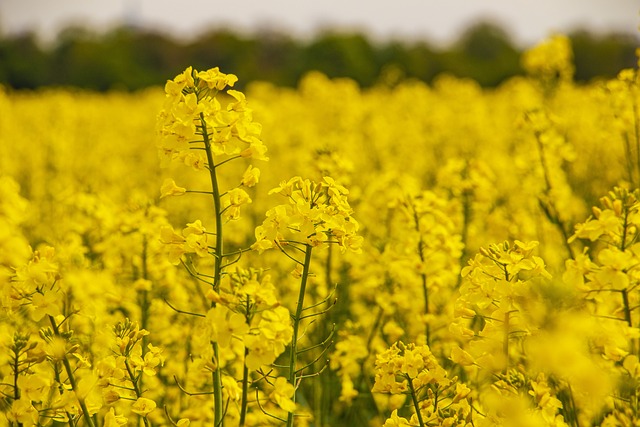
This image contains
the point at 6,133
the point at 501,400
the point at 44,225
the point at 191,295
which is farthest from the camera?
the point at 6,133

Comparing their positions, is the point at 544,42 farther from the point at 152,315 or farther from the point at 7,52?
the point at 7,52

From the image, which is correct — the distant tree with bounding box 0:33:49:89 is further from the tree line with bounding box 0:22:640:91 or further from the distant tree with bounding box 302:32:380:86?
the distant tree with bounding box 302:32:380:86

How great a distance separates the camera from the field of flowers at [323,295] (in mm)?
1858

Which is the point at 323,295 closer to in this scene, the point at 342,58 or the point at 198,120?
the point at 198,120

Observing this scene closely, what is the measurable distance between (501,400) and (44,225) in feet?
17.0

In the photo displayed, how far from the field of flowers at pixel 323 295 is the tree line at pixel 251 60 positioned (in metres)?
18.2

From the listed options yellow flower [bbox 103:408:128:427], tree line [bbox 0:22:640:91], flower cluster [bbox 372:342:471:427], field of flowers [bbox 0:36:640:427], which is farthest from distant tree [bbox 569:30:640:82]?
yellow flower [bbox 103:408:128:427]

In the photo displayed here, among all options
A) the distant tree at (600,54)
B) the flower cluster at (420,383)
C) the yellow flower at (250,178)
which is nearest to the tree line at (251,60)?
the distant tree at (600,54)

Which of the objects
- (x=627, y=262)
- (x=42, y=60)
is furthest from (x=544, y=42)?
(x=42, y=60)

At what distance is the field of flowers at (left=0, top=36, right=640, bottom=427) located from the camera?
1.86 metres

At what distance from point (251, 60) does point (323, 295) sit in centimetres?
2514

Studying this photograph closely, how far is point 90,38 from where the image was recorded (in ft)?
98.2

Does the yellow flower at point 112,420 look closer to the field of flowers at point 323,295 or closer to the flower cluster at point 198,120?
the field of flowers at point 323,295

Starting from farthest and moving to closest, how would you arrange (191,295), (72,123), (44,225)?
(72,123) → (44,225) → (191,295)
